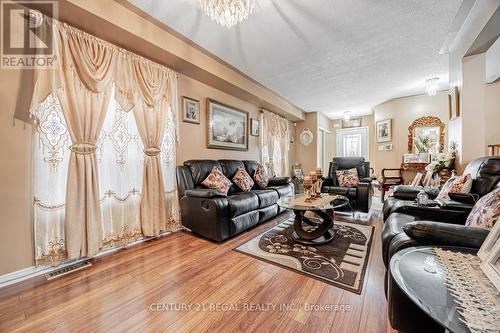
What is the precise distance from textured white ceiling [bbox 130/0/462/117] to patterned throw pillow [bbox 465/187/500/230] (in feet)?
6.33

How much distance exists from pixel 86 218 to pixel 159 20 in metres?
2.18

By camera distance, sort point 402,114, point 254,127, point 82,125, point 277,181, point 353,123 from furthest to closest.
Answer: point 353,123, point 402,114, point 254,127, point 277,181, point 82,125

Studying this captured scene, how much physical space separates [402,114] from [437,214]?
4530 mm

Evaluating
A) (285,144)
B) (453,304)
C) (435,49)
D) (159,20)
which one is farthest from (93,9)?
(285,144)

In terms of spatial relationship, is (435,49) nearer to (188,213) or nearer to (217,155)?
(217,155)

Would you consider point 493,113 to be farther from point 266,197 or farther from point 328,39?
point 266,197

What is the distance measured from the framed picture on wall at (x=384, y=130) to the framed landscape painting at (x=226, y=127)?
12.8ft

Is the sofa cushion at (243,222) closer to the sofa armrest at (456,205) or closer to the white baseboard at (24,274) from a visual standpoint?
the white baseboard at (24,274)

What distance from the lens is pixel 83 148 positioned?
6.16 feet

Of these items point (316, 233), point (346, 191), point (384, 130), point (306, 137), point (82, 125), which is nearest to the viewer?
point (82, 125)

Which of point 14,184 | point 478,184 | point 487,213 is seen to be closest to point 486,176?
point 478,184

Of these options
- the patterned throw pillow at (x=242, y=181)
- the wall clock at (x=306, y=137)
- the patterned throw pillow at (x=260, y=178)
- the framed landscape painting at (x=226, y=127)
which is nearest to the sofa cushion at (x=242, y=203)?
the patterned throw pillow at (x=242, y=181)

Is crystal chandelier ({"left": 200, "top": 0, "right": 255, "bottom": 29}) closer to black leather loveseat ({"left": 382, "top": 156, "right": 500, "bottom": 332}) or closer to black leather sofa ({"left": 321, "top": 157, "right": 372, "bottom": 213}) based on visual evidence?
black leather loveseat ({"left": 382, "top": 156, "right": 500, "bottom": 332})

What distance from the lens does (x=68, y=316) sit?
4.03 feet
